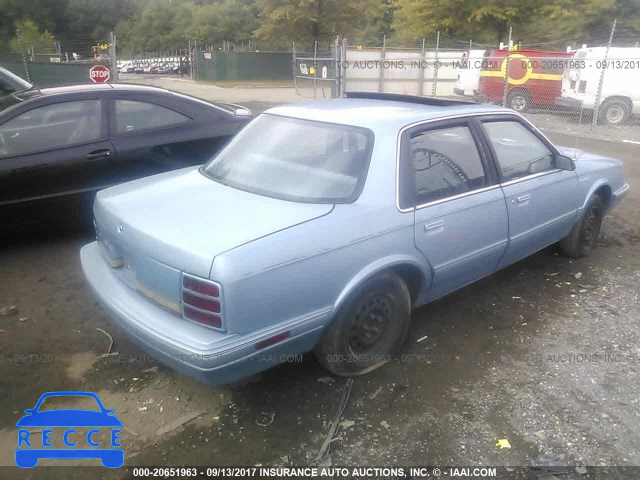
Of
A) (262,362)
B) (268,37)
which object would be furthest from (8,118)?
(268,37)

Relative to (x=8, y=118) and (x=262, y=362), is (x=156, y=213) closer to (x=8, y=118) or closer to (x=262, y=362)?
(x=262, y=362)

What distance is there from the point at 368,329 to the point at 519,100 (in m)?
15.0

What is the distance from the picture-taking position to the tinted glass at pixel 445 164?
349 centimetres

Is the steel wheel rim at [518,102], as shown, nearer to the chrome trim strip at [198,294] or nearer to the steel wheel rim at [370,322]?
the steel wheel rim at [370,322]

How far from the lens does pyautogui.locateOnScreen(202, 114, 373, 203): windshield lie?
3.27 metres

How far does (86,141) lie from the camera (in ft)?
16.9

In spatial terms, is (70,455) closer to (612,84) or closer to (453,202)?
(453,202)

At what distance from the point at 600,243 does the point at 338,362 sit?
375 cm

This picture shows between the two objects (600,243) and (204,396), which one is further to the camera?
(600,243)

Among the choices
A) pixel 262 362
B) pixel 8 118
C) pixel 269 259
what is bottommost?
pixel 262 362

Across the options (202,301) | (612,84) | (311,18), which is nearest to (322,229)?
(202,301)

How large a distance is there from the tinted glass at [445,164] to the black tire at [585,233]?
1.63 metres

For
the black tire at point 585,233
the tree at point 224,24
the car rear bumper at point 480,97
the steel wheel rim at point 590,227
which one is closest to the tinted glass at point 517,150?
the black tire at point 585,233

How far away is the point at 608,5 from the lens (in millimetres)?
27188
